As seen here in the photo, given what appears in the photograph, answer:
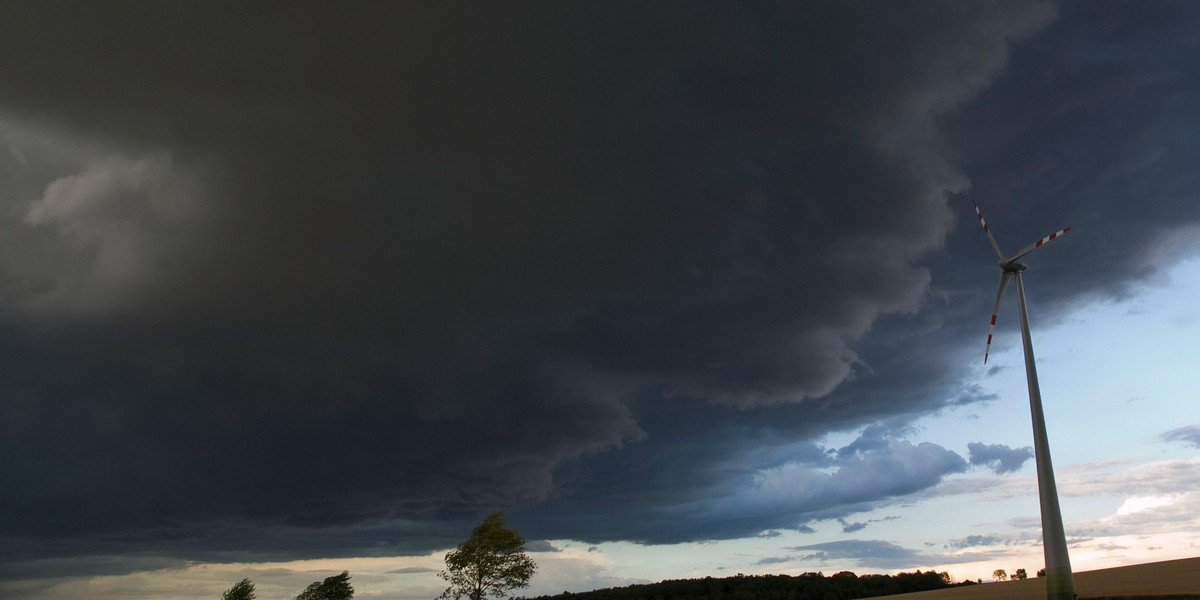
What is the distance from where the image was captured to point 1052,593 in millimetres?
37281

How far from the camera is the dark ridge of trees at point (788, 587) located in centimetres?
11719

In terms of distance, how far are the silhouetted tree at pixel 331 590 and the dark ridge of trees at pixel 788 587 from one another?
49352 millimetres

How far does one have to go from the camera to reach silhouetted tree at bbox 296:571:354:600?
138 m

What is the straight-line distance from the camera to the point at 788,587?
124500 millimetres

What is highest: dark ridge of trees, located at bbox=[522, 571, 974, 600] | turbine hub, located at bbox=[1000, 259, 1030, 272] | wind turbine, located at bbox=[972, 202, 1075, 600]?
turbine hub, located at bbox=[1000, 259, 1030, 272]

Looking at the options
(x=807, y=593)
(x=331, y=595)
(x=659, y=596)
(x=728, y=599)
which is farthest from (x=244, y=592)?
(x=807, y=593)

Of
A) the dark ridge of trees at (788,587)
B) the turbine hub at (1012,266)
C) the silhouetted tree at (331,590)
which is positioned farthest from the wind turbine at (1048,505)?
the silhouetted tree at (331,590)

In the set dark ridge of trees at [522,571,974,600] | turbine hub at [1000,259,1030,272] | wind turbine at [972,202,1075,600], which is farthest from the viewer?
dark ridge of trees at [522,571,974,600]

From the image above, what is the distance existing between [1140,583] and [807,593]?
255 ft

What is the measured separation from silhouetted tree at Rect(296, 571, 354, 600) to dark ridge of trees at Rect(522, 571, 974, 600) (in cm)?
4935

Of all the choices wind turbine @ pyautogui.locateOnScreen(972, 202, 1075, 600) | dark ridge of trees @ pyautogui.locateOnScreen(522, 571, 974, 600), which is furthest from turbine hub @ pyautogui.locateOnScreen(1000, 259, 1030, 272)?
dark ridge of trees @ pyautogui.locateOnScreen(522, 571, 974, 600)

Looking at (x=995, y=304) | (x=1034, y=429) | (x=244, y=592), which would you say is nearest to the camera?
(x=1034, y=429)

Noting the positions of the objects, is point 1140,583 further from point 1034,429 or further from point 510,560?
point 510,560

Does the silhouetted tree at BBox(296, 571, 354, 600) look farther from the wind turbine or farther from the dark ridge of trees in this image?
the wind turbine
